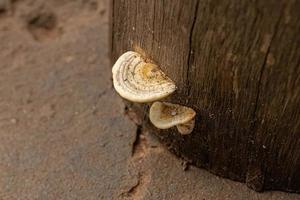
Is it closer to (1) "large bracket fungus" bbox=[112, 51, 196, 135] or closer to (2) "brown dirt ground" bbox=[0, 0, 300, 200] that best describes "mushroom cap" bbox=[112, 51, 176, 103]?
(1) "large bracket fungus" bbox=[112, 51, 196, 135]

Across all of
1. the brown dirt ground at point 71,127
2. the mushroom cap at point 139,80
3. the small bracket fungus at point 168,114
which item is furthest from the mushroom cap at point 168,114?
the brown dirt ground at point 71,127

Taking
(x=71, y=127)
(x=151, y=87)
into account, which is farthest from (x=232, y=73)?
(x=71, y=127)

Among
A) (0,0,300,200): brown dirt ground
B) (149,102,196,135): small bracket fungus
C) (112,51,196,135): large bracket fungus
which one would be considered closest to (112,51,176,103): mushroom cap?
(112,51,196,135): large bracket fungus

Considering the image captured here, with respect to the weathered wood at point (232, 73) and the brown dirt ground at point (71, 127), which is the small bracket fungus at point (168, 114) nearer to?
the weathered wood at point (232, 73)

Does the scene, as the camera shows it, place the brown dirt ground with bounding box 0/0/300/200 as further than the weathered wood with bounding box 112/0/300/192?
Yes

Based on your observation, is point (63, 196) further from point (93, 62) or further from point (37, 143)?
point (93, 62)

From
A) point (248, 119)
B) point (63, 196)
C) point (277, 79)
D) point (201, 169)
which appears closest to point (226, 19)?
point (277, 79)
